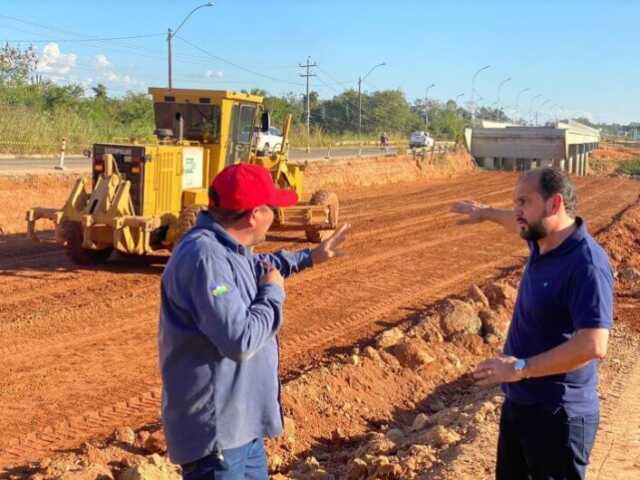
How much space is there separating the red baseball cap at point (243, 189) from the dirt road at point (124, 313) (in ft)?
12.2

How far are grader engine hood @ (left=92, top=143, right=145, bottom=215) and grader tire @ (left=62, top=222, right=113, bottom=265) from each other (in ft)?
2.61

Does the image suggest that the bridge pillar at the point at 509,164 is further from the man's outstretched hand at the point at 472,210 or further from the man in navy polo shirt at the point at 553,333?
the man in navy polo shirt at the point at 553,333

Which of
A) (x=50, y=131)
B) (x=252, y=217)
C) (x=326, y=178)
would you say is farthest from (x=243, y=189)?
(x=50, y=131)

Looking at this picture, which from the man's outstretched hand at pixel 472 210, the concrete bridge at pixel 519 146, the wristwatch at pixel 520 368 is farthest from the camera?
the concrete bridge at pixel 519 146

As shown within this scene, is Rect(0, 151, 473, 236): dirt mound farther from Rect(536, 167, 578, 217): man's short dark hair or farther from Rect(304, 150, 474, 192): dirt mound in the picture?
Rect(536, 167, 578, 217): man's short dark hair

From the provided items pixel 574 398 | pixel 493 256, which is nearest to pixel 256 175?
pixel 574 398

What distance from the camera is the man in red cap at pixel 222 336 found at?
285 centimetres

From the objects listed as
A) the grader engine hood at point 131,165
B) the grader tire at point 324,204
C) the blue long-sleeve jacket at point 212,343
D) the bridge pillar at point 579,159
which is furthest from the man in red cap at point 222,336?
the bridge pillar at point 579,159

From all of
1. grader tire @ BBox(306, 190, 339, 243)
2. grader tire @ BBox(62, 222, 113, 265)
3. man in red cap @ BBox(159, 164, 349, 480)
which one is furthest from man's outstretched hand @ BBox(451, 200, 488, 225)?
grader tire @ BBox(306, 190, 339, 243)

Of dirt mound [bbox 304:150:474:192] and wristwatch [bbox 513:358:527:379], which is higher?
dirt mound [bbox 304:150:474:192]

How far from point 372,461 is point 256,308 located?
2.98 m

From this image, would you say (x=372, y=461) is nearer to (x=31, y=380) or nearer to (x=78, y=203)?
(x=31, y=380)

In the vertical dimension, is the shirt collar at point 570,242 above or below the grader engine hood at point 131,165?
below

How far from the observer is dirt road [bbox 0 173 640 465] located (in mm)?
6910
